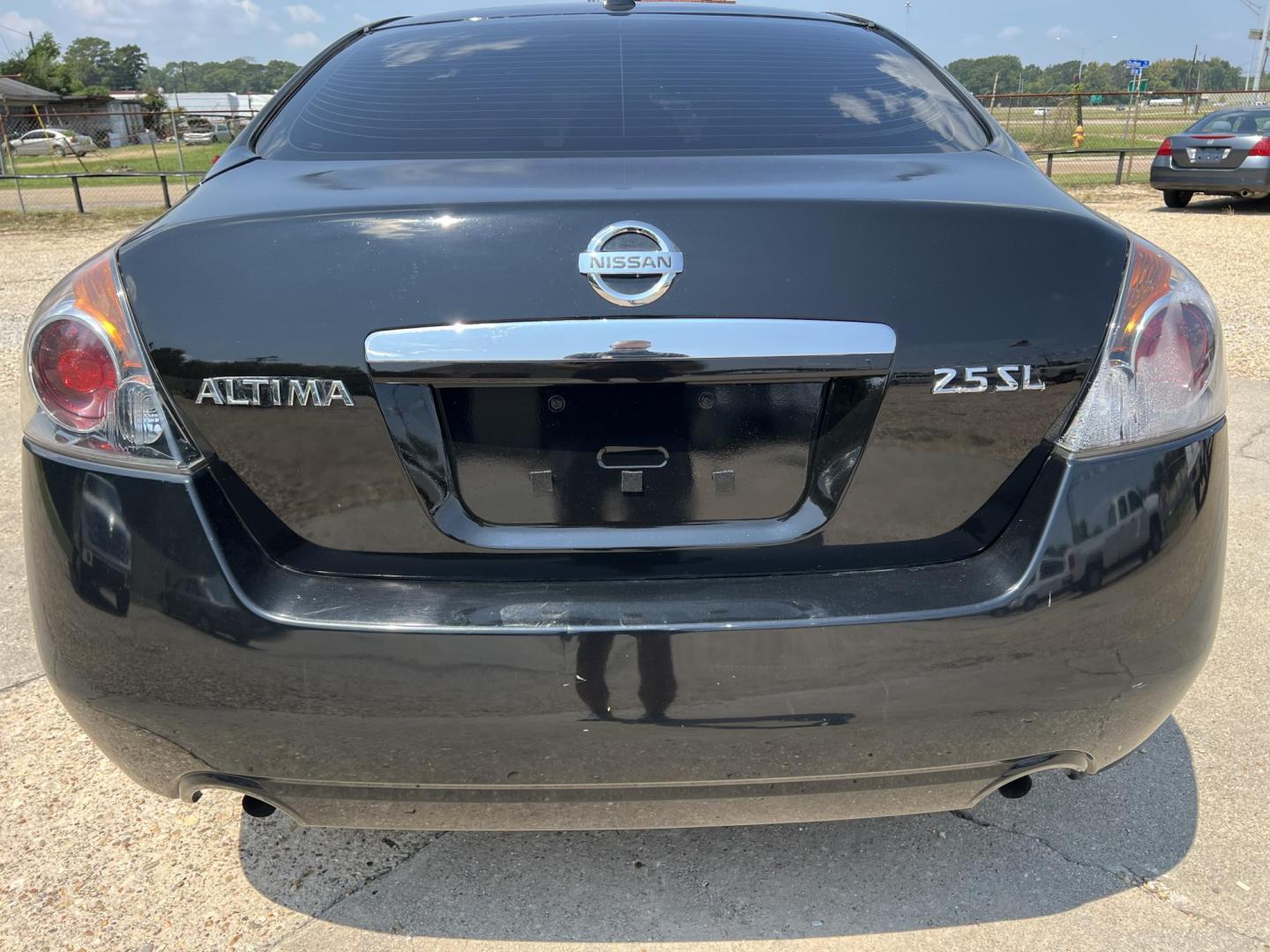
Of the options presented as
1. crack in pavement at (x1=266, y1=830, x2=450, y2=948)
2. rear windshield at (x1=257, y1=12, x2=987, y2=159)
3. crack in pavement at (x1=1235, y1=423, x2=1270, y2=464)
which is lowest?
crack in pavement at (x1=1235, y1=423, x2=1270, y2=464)

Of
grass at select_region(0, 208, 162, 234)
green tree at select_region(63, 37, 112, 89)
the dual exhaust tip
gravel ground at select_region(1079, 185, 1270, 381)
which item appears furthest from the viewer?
green tree at select_region(63, 37, 112, 89)

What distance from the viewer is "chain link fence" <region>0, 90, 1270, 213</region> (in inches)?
794

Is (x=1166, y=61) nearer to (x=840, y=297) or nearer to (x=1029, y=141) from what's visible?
(x=1029, y=141)

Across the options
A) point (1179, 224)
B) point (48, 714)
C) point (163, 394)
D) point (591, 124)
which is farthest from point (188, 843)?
point (1179, 224)

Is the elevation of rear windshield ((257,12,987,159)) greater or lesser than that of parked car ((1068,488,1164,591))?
greater

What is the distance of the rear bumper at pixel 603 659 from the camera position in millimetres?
1489

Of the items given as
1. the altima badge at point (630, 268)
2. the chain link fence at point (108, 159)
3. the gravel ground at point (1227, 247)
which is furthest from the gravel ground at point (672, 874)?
the chain link fence at point (108, 159)

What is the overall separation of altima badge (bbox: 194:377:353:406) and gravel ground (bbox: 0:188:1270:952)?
1045mm

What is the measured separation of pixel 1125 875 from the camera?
2078 mm

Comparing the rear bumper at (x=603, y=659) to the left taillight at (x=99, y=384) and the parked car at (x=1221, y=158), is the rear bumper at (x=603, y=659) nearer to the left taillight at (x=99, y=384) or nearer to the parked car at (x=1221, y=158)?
the left taillight at (x=99, y=384)

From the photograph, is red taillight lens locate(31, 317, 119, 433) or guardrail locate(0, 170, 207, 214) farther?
guardrail locate(0, 170, 207, 214)

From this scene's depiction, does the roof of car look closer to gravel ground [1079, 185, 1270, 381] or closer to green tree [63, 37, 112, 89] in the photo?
gravel ground [1079, 185, 1270, 381]

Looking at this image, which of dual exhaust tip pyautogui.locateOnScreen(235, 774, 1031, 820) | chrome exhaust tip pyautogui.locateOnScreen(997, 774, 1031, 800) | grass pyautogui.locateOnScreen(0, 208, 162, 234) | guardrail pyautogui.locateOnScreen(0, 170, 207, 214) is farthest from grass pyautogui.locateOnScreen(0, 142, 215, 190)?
chrome exhaust tip pyautogui.locateOnScreen(997, 774, 1031, 800)

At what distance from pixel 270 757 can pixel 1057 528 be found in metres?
1.20
